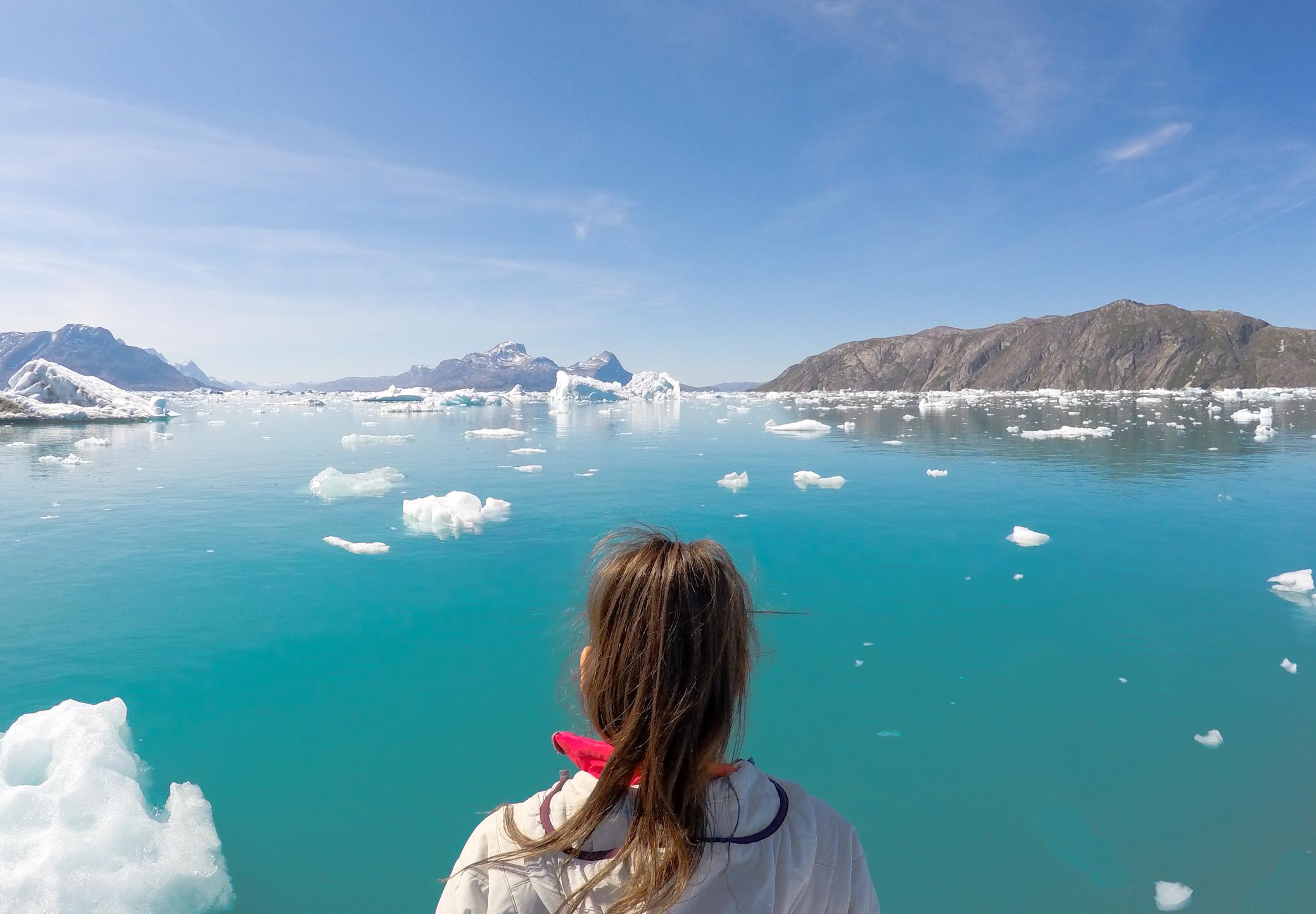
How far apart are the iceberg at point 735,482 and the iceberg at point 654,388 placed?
9884cm

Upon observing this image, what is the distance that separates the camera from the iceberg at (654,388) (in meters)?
123

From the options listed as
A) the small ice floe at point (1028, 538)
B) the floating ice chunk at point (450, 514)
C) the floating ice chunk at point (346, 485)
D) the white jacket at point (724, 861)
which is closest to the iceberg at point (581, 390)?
the floating ice chunk at point (346, 485)

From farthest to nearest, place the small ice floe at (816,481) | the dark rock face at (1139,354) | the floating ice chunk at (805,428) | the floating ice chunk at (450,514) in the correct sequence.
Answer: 1. the dark rock face at (1139,354)
2. the floating ice chunk at (805,428)
3. the small ice floe at (816,481)
4. the floating ice chunk at (450,514)

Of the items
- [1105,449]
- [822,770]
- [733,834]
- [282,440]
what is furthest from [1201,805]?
[282,440]

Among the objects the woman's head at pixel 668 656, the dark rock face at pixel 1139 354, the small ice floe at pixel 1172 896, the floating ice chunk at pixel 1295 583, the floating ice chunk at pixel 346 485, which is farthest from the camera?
the dark rock face at pixel 1139 354

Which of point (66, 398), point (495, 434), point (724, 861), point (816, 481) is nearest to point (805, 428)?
point (495, 434)

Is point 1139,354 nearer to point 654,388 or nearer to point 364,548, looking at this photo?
point 654,388

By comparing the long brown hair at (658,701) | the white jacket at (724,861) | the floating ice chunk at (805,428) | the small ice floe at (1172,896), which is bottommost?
the small ice floe at (1172,896)

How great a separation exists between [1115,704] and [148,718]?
10.7m

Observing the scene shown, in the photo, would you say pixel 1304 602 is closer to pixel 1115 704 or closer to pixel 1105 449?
pixel 1115 704

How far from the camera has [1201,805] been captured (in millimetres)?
5395

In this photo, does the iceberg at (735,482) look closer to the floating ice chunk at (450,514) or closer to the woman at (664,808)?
the floating ice chunk at (450,514)

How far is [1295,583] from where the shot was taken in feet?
33.8

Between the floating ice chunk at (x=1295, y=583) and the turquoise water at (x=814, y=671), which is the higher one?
the floating ice chunk at (x=1295, y=583)
